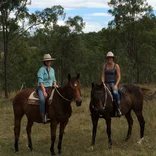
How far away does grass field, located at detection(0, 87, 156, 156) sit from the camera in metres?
7.36

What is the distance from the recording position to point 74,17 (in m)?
26.6

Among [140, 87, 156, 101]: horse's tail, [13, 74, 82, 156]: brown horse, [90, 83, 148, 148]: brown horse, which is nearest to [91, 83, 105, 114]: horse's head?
[90, 83, 148, 148]: brown horse

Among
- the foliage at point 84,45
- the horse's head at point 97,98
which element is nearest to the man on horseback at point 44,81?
the horse's head at point 97,98

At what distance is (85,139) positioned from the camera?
8.86 metres

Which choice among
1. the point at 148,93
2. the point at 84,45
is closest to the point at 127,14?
the point at 84,45

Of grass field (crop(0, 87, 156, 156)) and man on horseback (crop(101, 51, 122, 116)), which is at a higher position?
man on horseback (crop(101, 51, 122, 116))

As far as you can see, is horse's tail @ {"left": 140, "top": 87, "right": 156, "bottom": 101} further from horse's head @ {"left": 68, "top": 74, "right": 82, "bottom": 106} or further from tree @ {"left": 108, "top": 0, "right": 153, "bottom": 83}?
tree @ {"left": 108, "top": 0, "right": 153, "bottom": 83}

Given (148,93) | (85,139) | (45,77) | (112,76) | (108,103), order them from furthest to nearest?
(148,93)
(85,139)
(112,76)
(108,103)
(45,77)

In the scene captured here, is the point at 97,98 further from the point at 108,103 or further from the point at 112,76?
the point at 112,76

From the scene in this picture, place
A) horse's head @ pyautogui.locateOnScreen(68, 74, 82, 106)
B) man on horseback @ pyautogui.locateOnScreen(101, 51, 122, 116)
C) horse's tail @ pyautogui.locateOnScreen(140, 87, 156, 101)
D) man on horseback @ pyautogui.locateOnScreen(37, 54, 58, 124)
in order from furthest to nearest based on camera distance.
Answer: horse's tail @ pyautogui.locateOnScreen(140, 87, 156, 101), man on horseback @ pyautogui.locateOnScreen(101, 51, 122, 116), man on horseback @ pyautogui.locateOnScreen(37, 54, 58, 124), horse's head @ pyautogui.locateOnScreen(68, 74, 82, 106)

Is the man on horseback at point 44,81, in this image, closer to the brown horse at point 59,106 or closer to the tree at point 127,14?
the brown horse at point 59,106

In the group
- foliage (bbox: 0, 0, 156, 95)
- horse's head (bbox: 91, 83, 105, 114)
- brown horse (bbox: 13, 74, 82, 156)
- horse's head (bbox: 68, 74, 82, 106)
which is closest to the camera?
horse's head (bbox: 68, 74, 82, 106)

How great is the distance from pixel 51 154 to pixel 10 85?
27171 mm

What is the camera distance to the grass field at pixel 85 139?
7363 millimetres
